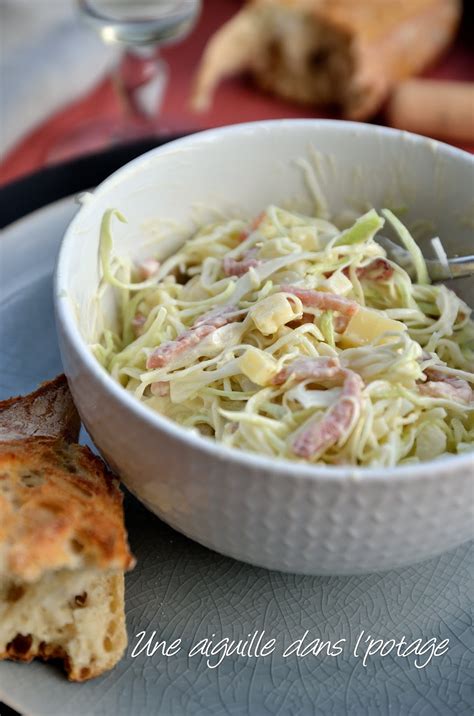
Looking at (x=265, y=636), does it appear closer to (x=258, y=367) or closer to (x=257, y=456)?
(x=257, y=456)

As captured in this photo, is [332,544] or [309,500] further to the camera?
[332,544]

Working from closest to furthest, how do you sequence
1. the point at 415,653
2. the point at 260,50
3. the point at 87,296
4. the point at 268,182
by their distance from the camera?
the point at 415,653 < the point at 87,296 < the point at 268,182 < the point at 260,50

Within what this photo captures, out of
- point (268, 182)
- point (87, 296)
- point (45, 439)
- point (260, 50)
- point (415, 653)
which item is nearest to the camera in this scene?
point (415, 653)

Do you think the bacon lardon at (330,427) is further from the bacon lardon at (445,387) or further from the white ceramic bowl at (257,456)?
the bacon lardon at (445,387)

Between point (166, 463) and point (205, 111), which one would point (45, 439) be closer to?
point (166, 463)

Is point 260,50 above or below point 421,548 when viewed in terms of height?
below

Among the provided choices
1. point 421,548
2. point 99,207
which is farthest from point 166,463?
point 99,207

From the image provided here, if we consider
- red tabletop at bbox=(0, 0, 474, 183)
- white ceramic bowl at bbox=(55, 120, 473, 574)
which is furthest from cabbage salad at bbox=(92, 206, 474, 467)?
red tabletop at bbox=(0, 0, 474, 183)

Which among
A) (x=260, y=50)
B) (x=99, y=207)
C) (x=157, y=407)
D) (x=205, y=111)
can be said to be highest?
(x=99, y=207)
